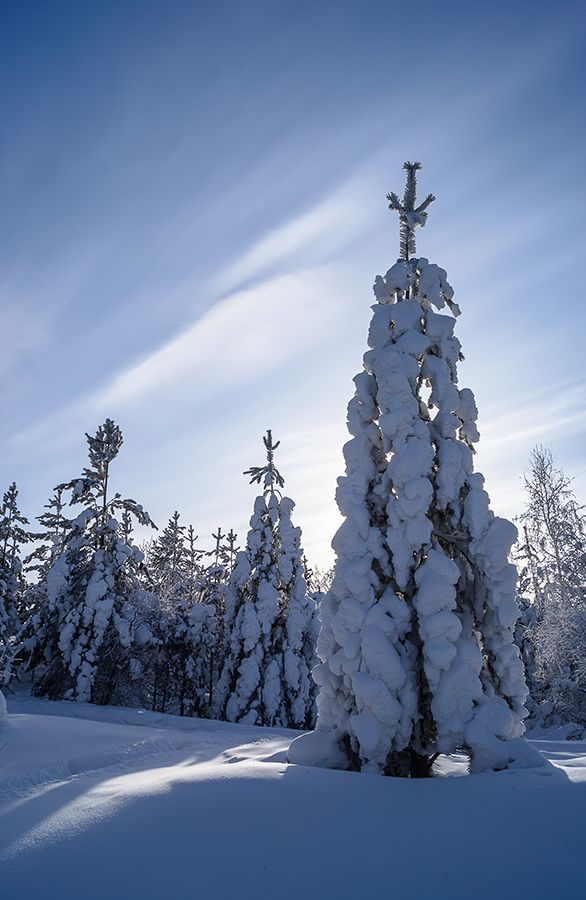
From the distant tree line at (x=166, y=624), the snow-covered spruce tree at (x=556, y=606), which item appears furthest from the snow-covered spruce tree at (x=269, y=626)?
the snow-covered spruce tree at (x=556, y=606)

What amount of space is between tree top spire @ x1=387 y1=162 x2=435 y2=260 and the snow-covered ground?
7775 millimetres

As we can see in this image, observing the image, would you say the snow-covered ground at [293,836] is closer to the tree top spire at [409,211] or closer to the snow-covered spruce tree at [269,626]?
the tree top spire at [409,211]

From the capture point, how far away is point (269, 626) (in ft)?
64.1

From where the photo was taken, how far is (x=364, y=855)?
410cm

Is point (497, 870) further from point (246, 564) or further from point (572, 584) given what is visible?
point (246, 564)

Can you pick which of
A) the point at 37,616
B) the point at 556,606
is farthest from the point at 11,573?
the point at 556,606

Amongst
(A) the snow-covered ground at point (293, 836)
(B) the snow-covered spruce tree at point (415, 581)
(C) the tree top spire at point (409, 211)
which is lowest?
(A) the snow-covered ground at point (293, 836)

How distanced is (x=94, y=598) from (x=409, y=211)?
16571 millimetres

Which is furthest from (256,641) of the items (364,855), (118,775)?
(364,855)

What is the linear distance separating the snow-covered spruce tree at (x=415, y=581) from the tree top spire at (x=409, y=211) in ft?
2.47

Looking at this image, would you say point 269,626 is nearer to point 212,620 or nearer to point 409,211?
point 212,620

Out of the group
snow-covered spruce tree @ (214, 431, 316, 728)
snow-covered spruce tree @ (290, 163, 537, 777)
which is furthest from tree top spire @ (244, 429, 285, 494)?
snow-covered spruce tree @ (290, 163, 537, 777)

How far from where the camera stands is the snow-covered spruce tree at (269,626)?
742 inches

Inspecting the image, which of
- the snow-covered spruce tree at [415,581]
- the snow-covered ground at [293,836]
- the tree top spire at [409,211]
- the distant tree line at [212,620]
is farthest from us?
the distant tree line at [212,620]
